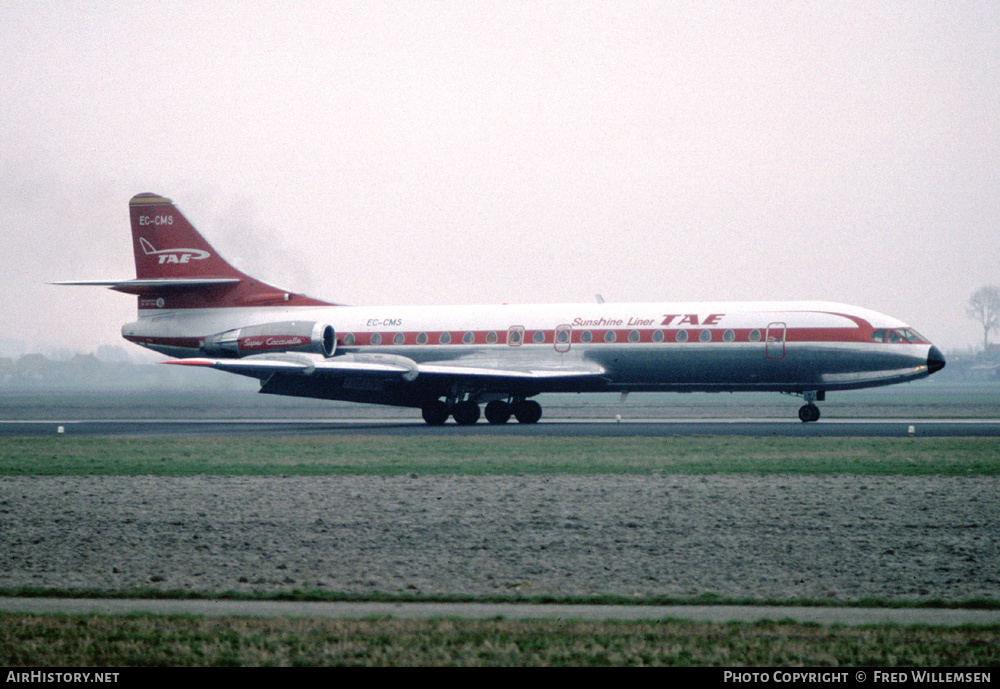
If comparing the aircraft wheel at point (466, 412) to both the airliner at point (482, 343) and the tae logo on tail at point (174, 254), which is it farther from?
the tae logo on tail at point (174, 254)

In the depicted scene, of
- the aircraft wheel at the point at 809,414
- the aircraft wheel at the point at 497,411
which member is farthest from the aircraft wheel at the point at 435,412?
the aircraft wheel at the point at 809,414

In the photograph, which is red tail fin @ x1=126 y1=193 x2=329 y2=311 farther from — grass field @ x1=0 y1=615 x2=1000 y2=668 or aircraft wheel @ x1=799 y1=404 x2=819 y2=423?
grass field @ x1=0 y1=615 x2=1000 y2=668

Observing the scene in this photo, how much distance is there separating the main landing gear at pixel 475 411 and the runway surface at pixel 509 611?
26.8 metres

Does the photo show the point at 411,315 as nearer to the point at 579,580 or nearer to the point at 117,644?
the point at 579,580

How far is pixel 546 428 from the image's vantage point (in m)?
33.0

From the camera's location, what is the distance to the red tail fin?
41.3m

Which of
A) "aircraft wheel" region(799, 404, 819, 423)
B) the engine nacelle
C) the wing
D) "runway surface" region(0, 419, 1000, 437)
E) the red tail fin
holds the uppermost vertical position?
the red tail fin

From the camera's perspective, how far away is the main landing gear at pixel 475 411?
1442 inches

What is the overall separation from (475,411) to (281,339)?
25.1 feet

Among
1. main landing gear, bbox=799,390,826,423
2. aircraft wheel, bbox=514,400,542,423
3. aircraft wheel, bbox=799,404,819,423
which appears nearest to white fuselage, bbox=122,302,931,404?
main landing gear, bbox=799,390,826,423

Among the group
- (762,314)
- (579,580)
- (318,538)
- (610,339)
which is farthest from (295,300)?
(579,580)

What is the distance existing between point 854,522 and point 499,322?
946 inches

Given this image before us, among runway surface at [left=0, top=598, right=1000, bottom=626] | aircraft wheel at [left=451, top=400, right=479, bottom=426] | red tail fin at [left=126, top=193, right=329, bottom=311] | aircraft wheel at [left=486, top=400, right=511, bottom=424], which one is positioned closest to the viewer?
runway surface at [left=0, top=598, right=1000, bottom=626]

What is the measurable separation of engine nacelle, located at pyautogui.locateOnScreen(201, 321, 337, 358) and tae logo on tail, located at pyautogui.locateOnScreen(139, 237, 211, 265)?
11.8 ft
